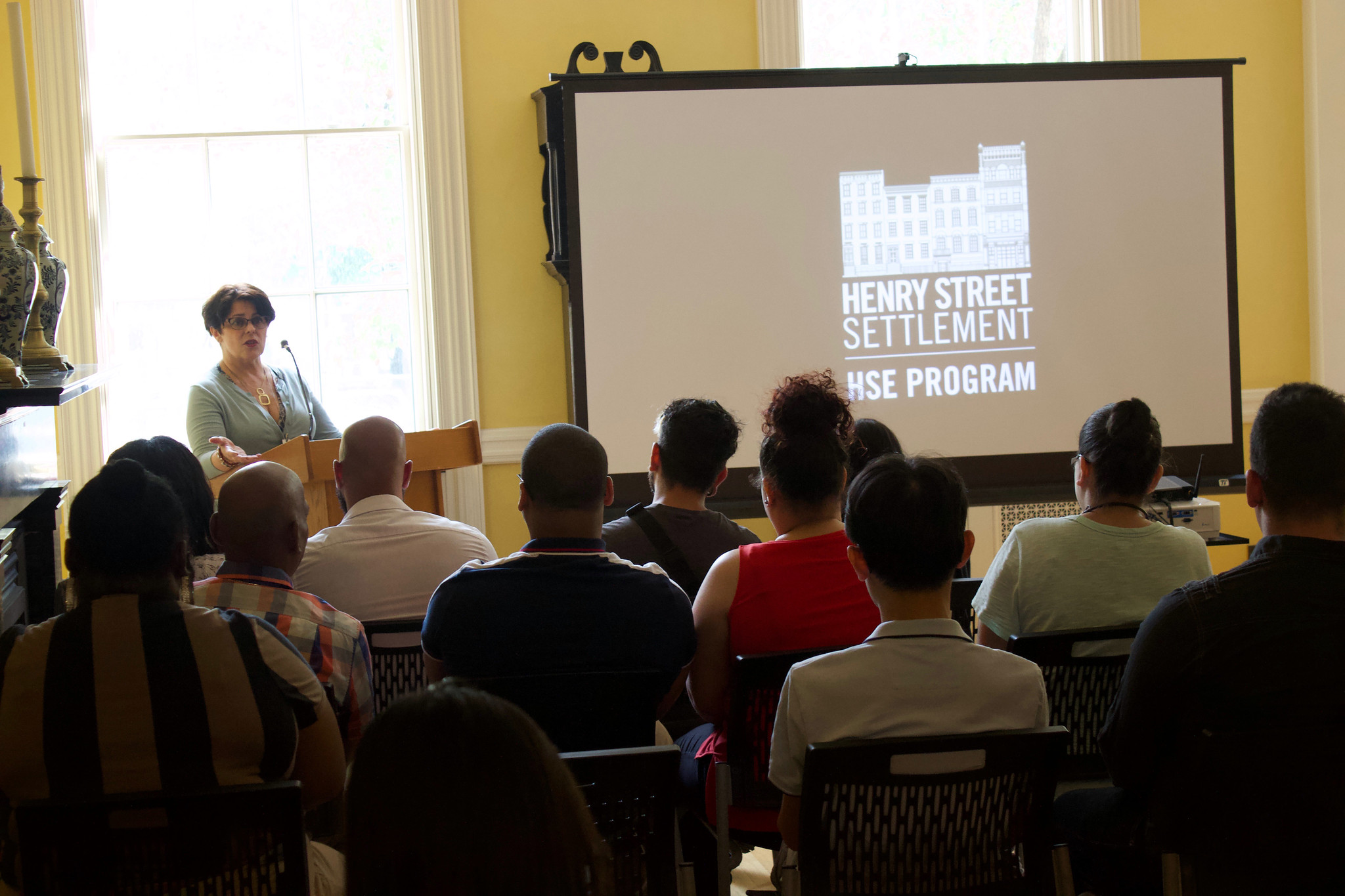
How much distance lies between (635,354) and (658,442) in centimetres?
186

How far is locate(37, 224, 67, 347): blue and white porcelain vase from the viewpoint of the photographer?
94.1 inches

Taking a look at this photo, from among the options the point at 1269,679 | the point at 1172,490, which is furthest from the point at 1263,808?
the point at 1172,490

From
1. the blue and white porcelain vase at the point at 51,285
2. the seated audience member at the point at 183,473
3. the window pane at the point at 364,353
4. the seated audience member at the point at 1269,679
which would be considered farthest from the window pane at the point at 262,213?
the seated audience member at the point at 1269,679

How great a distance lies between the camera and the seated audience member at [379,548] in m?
2.05

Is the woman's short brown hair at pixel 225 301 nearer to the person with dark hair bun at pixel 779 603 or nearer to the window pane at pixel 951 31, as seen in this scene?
the person with dark hair bun at pixel 779 603

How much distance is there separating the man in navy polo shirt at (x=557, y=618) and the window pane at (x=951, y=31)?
11.6ft

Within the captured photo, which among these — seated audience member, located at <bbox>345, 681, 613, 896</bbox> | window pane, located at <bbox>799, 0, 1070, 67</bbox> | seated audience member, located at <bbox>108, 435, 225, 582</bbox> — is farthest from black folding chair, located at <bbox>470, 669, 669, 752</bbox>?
window pane, located at <bbox>799, 0, 1070, 67</bbox>

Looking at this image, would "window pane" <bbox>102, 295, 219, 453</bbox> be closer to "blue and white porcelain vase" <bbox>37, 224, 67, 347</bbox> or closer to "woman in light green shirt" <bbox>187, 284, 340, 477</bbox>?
"woman in light green shirt" <bbox>187, 284, 340, 477</bbox>

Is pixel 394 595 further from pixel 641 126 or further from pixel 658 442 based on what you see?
pixel 641 126

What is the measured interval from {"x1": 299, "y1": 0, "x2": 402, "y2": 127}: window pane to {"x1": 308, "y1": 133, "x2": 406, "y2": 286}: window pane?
0.10 m

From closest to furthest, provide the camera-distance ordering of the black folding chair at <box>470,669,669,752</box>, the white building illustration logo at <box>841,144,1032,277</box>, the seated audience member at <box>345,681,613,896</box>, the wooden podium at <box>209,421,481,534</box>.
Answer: the seated audience member at <box>345,681,613,896</box> < the black folding chair at <box>470,669,669,752</box> < the wooden podium at <box>209,421,481,534</box> < the white building illustration logo at <box>841,144,1032,277</box>

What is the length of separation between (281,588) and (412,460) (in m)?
1.38

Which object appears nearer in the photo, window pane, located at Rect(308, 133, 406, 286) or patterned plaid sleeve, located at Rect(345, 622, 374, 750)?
patterned plaid sleeve, located at Rect(345, 622, 374, 750)

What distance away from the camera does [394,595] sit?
205 cm
